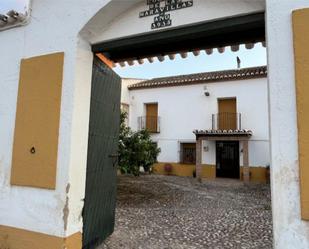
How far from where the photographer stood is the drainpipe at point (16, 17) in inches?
138

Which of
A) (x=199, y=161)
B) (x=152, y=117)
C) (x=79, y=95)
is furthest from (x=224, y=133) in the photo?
(x=79, y=95)

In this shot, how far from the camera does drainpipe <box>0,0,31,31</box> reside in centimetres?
351

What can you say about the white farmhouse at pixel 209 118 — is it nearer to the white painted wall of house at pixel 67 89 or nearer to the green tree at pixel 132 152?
the green tree at pixel 132 152

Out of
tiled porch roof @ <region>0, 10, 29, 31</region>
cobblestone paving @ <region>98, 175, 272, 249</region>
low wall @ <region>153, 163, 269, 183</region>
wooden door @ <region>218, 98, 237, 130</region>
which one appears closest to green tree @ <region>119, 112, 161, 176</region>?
cobblestone paving @ <region>98, 175, 272, 249</region>

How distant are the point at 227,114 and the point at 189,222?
1055cm

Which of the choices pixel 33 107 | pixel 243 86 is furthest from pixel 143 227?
pixel 243 86

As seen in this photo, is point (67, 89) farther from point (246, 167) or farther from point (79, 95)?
point (246, 167)

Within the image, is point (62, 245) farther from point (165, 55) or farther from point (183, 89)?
point (183, 89)

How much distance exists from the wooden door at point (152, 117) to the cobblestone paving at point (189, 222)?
27.2 ft

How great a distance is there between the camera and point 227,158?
1541 centimetres

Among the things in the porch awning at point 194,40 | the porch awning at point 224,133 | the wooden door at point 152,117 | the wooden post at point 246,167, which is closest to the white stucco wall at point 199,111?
the wooden door at point 152,117

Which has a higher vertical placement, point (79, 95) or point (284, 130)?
point (79, 95)

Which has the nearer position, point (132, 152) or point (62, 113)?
point (62, 113)

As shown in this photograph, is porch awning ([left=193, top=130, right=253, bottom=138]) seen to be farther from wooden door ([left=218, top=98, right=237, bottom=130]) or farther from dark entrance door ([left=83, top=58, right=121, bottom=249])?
dark entrance door ([left=83, top=58, right=121, bottom=249])
